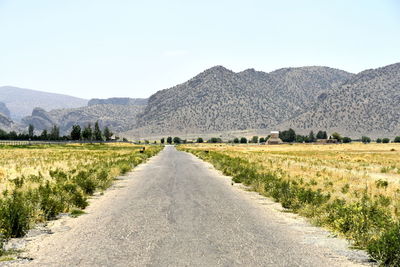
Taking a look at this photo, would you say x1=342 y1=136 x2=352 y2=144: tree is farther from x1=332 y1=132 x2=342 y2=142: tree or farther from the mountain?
the mountain

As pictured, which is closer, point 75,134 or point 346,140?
point 75,134

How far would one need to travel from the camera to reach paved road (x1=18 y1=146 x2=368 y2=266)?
8.12 metres

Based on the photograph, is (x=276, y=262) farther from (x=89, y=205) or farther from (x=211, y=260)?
(x=89, y=205)

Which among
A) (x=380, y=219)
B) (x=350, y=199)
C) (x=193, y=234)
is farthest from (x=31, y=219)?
(x=350, y=199)

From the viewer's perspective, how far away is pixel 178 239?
9.69 metres

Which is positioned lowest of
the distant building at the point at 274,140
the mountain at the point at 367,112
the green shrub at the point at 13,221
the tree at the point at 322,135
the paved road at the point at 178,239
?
the paved road at the point at 178,239

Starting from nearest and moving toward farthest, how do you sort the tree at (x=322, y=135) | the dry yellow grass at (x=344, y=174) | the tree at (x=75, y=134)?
1. the dry yellow grass at (x=344, y=174)
2. the tree at (x=75, y=134)
3. the tree at (x=322, y=135)

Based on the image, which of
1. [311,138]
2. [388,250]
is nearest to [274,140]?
[311,138]

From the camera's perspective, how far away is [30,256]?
332 inches

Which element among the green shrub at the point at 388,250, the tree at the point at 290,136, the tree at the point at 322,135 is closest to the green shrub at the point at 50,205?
the green shrub at the point at 388,250

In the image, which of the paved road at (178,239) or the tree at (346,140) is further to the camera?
the tree at (346,140)

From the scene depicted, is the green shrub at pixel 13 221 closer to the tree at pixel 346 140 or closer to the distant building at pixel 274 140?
the distant building at pixel 274 140

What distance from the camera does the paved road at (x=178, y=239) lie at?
26.6ft

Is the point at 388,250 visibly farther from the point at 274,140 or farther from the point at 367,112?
the point at 367,112
